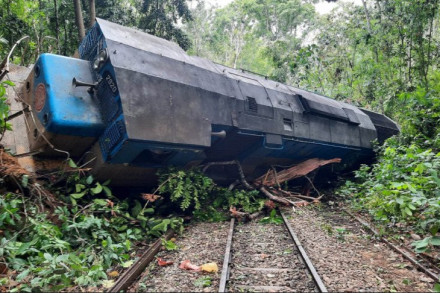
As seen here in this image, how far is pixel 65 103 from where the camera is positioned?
560 centimetres

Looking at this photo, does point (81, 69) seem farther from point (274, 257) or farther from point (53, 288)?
point (274, 257)

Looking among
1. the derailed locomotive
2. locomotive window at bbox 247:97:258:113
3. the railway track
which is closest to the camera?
the railway track

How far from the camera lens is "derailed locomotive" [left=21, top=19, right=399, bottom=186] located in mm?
5559

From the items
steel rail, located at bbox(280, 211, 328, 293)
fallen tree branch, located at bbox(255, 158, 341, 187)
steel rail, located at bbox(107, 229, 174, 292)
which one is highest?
fallen tree branch, located at bbox(255, 158, 341, 187)

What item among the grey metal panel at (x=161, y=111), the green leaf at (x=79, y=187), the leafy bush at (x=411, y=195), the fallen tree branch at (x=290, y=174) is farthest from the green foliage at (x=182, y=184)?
the leafy bush at (x=411, y=195)

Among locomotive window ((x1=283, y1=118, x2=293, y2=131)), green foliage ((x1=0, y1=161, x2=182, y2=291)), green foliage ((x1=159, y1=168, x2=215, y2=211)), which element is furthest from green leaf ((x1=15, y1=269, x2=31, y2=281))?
locomotive window ((x1=283, y1=118, x2=293, y2=131))

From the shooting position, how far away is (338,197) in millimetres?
10336

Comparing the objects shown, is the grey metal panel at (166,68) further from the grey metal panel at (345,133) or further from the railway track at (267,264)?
the grey metal panel at (345,133)

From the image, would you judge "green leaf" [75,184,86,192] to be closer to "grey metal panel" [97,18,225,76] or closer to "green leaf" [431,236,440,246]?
"grey metal panel" [97,18,225,76]

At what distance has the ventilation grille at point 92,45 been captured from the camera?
Answer: 20.2 ft

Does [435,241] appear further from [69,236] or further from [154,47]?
[154,47]

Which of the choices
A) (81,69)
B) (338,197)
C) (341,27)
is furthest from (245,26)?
(81,69)

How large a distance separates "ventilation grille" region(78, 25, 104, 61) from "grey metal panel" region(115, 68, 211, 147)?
45.8 inches

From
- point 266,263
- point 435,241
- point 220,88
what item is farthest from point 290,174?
point 435,241
